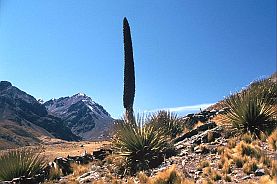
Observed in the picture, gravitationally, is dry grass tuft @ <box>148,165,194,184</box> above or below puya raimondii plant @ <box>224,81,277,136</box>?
below

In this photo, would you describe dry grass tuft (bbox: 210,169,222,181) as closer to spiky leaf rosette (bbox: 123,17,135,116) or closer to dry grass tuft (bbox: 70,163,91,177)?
dry grass tuft (bbox: 70,163,91,177)

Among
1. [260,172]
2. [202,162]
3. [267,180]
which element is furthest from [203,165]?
[267,180]

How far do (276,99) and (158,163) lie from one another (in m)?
7.17

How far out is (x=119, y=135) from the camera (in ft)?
50.0

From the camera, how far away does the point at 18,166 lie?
47.6ft

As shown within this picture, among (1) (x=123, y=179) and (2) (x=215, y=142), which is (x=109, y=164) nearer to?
(1) (x=123, y=179)

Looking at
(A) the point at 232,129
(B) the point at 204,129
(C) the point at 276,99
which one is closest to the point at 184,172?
(A) the point at 232,129

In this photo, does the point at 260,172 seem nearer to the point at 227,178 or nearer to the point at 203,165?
the point at 227,178

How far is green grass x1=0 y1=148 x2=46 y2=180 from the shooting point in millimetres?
14375

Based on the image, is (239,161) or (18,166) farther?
(18,166)

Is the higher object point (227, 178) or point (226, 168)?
point (226, 168)

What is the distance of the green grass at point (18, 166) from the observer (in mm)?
14375

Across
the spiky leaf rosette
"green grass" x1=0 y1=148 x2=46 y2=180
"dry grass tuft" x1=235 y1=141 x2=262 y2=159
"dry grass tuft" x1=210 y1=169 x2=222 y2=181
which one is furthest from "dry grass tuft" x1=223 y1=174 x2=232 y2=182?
the spiky leaf rosette

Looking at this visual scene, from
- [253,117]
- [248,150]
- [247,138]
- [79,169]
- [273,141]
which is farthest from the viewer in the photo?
[79,169]
